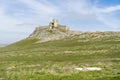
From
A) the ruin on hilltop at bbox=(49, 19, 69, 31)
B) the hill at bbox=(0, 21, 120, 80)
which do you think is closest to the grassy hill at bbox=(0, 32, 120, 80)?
the hill at bbox=(0, 21, 120, 80)

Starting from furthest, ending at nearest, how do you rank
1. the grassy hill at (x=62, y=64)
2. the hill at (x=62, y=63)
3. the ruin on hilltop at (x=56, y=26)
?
the ruin on hilltop at (x=56, y=26) < the hill at (x=62, y=63) < the grassy hill at (x=62, y=64)

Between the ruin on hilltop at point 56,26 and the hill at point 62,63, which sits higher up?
the ruin on hilltop at point 56,26

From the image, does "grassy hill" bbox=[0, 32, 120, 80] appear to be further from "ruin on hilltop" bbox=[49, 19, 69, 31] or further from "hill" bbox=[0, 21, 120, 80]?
"ruin on hilltop" bbox=[49, 19, 69, 31]

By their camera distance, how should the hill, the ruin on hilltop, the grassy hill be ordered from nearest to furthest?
the grassy hill, the hill, the ruin on hilltop

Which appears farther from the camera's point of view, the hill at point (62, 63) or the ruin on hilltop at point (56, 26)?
the ruin on hilltop at point (56, 26)

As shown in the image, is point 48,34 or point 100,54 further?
point 48,34

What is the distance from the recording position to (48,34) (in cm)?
15225

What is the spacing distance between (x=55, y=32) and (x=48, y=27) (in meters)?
14.6

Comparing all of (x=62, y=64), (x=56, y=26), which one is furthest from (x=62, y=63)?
(x=56, y=26)

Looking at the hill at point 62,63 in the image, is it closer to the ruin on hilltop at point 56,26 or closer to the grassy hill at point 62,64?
the grassy hill at point 62,64

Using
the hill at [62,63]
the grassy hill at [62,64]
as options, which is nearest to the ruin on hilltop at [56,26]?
the hill at [62,63]

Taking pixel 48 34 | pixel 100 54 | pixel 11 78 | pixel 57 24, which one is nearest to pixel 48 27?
pixel 57 24

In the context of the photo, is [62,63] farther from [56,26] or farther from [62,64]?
[56,26]

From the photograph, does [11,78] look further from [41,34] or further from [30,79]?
[41,34]
